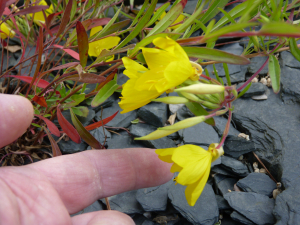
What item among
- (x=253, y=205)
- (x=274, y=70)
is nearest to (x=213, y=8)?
(x=274, y=70)

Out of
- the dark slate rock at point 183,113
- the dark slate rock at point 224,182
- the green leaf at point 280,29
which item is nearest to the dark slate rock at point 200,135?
the dark slate rock at point 183,113

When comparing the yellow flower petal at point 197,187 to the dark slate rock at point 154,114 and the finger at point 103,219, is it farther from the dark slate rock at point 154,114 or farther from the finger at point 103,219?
the dark slate rock at point 154,114

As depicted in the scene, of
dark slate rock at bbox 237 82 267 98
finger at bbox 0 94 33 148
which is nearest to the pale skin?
finger at bbox 0 94 33 148

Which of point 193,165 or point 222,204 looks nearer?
point 193,165

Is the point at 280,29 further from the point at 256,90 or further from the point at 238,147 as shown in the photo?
the point at 256,90

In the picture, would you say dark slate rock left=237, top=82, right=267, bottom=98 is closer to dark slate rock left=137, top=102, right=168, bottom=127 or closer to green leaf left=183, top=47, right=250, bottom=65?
dark slate rock left=137, top=102, right=168, bottom=127

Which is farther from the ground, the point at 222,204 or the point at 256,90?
the point at 256,90
